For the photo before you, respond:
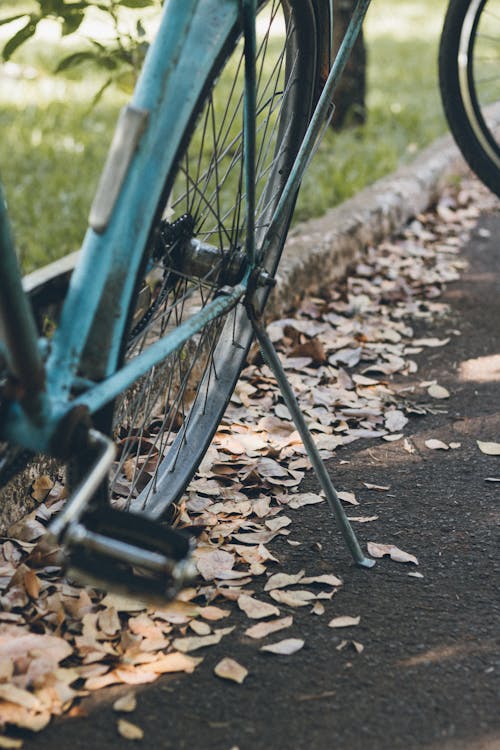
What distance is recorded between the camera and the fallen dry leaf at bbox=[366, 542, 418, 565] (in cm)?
208

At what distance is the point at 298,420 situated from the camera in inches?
77.0

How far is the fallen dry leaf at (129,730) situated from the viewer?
1554mm

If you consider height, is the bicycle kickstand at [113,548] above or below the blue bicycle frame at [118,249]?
below

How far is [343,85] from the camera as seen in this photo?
5.50 m

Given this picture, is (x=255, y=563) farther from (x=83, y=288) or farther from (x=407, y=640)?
(x=83, y=288)

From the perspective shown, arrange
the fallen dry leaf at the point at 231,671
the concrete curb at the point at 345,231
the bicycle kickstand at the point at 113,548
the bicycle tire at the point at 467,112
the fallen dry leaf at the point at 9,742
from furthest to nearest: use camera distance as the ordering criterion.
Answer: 1. the bicycle tire at the point at 467,112
2. the concrete curb at the point at 345,231
3. the fallen dry leaf at the point at 231,671
4. the fallen dry leaf at the point at 9,742
5. the bicycle kickstand at the point at 113,548

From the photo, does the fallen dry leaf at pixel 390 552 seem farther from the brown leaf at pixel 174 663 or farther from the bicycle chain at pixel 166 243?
the bicycle chain at pixel 166 243

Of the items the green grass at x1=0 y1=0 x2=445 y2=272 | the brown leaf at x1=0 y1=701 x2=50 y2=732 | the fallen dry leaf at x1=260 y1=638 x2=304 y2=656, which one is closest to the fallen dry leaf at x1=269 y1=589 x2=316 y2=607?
the fallen dry leaf at x1=260 y1=638 x2=304 y2=656

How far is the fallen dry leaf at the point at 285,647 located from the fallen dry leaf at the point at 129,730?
0.30 meters

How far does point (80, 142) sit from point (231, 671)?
156 inches

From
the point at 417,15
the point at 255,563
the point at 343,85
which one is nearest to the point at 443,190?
the point at 343,85

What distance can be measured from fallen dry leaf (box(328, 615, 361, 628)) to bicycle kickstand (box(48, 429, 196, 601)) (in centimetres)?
52

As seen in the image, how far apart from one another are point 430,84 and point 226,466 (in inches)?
205

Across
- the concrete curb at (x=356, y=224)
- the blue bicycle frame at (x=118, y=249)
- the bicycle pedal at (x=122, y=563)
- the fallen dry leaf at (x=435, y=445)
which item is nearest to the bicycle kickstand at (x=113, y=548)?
the bicycle pedal at (x=122, y=563)
